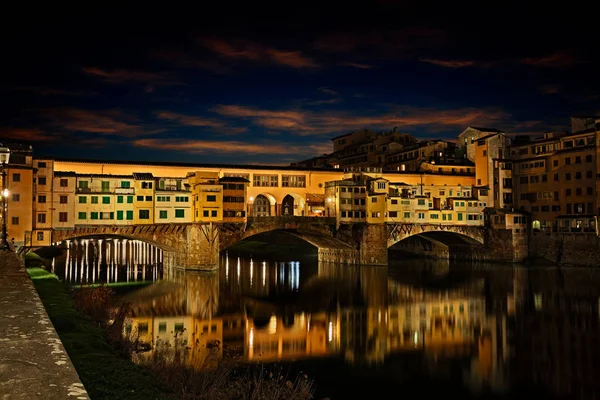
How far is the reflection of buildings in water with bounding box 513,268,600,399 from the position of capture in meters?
21.9

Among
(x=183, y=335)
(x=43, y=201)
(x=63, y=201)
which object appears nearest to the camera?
(x=183, y=335)

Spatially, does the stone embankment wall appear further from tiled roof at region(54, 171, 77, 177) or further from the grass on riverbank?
the grass on riverbank

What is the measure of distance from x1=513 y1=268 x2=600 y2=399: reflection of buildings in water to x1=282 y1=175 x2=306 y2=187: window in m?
30.2

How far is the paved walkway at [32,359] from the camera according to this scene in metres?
6.07

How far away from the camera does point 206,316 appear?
34.8 metres

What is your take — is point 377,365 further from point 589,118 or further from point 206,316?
point 589,118

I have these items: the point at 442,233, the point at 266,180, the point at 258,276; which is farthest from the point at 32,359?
the point at 442,233

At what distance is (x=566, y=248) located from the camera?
6281 cm

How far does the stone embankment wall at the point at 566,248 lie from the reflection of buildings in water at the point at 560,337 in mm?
11006

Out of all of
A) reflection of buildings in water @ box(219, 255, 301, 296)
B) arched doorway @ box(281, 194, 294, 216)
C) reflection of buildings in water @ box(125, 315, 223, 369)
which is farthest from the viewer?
arched doorway @ box(281, 194, 294, 216)

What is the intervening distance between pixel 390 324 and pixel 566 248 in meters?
39.5

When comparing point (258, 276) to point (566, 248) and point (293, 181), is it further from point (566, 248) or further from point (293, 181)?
point (566, 248)

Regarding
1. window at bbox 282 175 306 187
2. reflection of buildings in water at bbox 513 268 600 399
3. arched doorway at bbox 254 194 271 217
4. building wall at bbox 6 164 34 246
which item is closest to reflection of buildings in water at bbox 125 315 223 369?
reflection of buildings in water at bbox 513 268 600 399

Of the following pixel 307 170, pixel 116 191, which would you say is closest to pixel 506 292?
pixel 307 170
